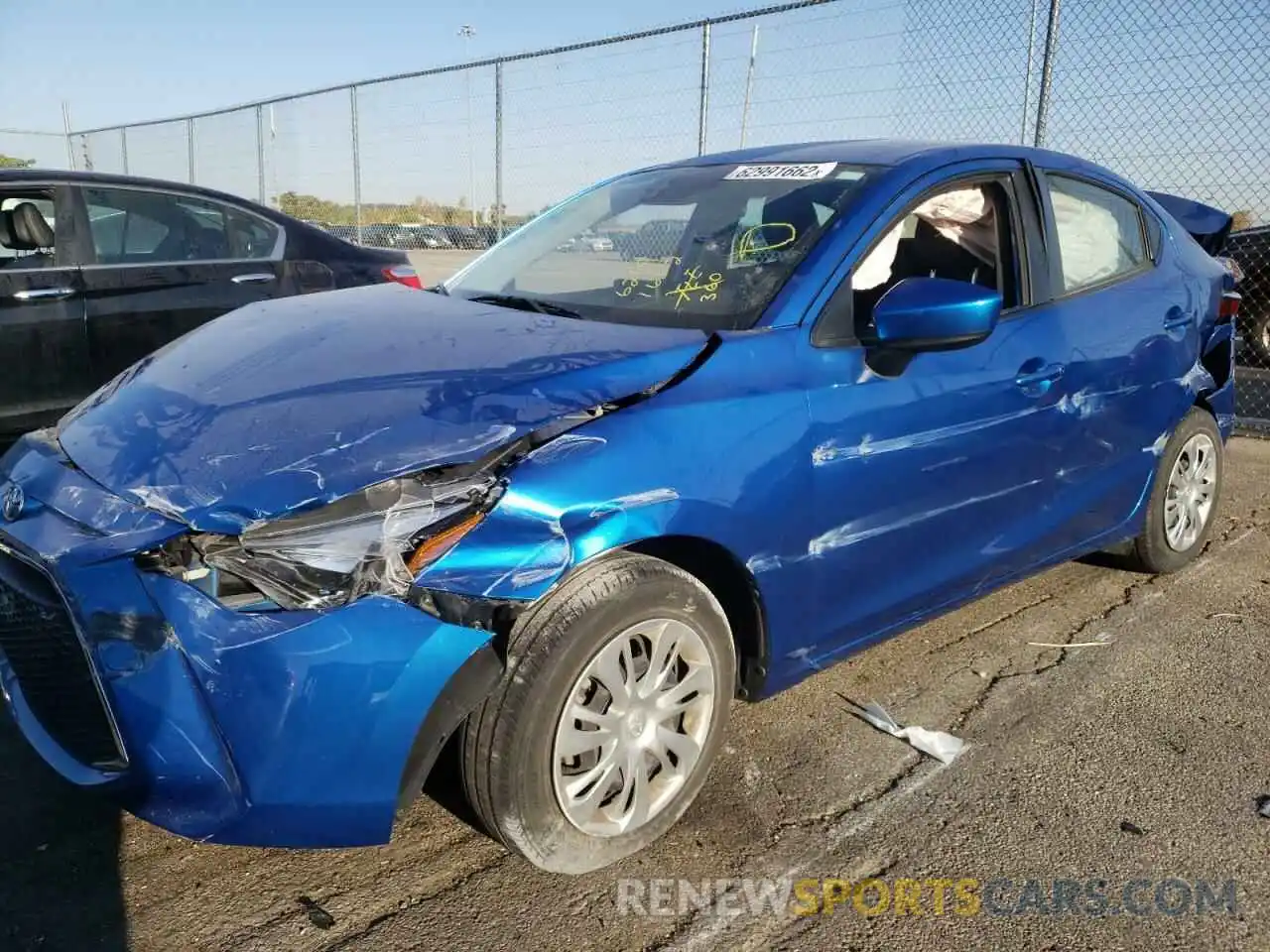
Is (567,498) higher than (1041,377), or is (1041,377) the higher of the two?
(1041,377)

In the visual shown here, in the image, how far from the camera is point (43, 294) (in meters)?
4.69

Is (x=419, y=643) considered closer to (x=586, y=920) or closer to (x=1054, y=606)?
(x=586, y=920)

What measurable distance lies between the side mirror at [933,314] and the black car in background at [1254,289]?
612 centimetres

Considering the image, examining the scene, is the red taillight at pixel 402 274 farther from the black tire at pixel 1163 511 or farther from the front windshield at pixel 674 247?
the black tire at pixel 1163 511

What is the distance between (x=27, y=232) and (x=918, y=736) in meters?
4.45

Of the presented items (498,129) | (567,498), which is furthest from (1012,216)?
(498,129)

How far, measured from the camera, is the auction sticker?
10.2 ft

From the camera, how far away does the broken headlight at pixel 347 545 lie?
75.5 inches

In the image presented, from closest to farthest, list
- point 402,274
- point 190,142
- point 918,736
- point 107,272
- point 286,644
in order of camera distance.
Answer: point 286,644 < point 918,736 < point 107,272 < point 402,274 < point 190,142

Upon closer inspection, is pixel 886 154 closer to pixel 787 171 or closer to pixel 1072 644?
pixel 787 171

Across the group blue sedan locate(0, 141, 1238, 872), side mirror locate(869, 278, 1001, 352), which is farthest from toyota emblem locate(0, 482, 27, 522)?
side mirror locate(869, 278, 1001, 352)

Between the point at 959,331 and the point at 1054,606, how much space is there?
5.93ft

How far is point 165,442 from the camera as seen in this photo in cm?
221

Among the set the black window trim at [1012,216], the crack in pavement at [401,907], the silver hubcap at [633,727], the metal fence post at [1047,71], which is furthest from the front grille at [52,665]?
the metal fence post at [1047,71]
